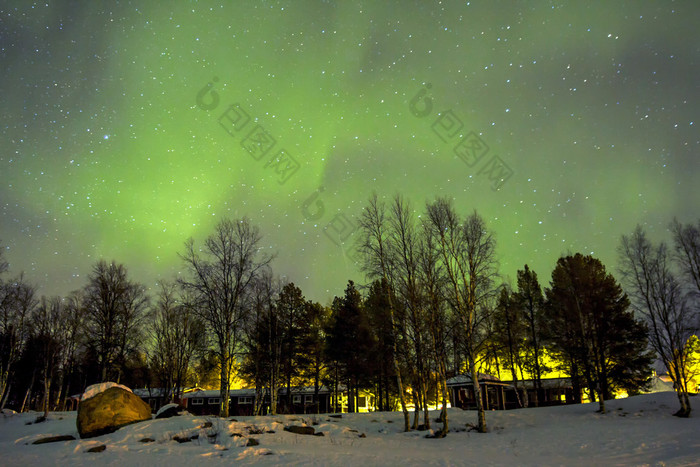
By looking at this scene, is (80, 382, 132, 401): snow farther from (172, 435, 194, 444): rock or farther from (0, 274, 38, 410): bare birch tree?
(0, 274, 38, 410): bare birch tree

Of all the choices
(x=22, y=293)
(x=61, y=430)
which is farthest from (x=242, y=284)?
(x=22, y=293)

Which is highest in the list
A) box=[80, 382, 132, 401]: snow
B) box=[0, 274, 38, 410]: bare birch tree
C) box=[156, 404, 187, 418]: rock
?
box=[0, 274, 38, 410]: bare birch tree

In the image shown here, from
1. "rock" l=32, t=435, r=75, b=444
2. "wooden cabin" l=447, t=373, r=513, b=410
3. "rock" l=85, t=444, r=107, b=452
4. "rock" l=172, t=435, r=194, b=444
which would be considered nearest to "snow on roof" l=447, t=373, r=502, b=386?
"wooden cabin" l=447, t=373, r=513, b=410

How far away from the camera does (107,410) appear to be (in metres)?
17.4

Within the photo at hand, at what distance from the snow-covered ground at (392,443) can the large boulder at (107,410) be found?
4.05 ft

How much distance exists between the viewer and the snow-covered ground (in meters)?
12.0

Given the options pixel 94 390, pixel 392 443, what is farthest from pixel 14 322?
pixel 392 443

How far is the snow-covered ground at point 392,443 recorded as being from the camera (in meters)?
12.0

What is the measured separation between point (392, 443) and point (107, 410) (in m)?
12.7

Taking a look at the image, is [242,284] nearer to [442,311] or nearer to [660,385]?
[442,311]

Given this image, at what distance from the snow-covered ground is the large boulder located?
1.24 m

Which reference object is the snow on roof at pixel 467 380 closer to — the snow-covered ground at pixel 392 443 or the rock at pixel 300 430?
the snow-covered ground at pixel 392 443

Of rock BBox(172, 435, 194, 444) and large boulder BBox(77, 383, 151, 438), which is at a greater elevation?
large boulder BBox(77, 383, 151, 438)

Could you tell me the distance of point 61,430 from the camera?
795 inches
